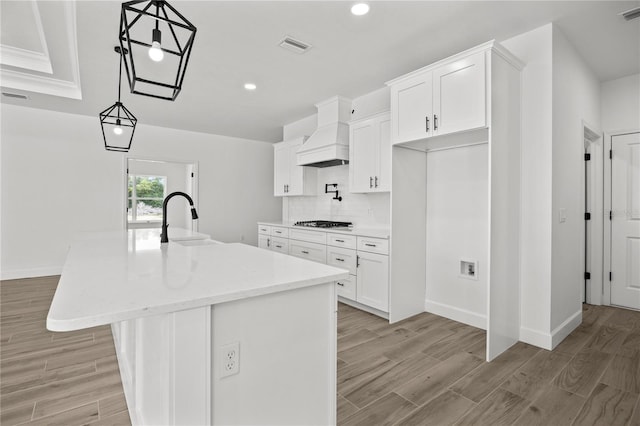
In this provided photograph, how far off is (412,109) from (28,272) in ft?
19.8

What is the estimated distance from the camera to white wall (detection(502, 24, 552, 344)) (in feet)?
8.89

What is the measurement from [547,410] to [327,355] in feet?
4.89

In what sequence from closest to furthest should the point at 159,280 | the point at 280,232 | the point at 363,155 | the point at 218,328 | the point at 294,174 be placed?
the point at 218,328 < the point at 159,280 < the point at 363,155 < the point at 280,232 < the point at 294,174

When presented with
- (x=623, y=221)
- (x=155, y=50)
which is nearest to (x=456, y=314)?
(x=623, y=221)

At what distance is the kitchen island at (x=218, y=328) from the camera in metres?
1.01

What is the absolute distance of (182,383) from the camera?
1.02 meters

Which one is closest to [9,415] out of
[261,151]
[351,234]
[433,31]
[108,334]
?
[108,334]

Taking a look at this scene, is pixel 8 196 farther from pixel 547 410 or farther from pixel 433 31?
pixel 547 410

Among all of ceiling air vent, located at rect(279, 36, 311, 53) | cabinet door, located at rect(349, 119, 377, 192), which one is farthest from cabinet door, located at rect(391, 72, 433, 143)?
ceiling air vent, located at rect(279, 36, 311, 53)

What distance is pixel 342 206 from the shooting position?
4.86 meters

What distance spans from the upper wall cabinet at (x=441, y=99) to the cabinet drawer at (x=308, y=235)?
1585 millimetres

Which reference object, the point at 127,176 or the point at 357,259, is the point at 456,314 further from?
the point at 127,176

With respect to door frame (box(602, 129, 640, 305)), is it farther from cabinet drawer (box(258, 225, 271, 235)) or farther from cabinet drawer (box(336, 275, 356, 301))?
cabinet drawer (box(258, 225, 271, 235))

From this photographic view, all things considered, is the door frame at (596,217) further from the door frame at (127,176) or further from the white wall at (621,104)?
the door frame at (127,176)
